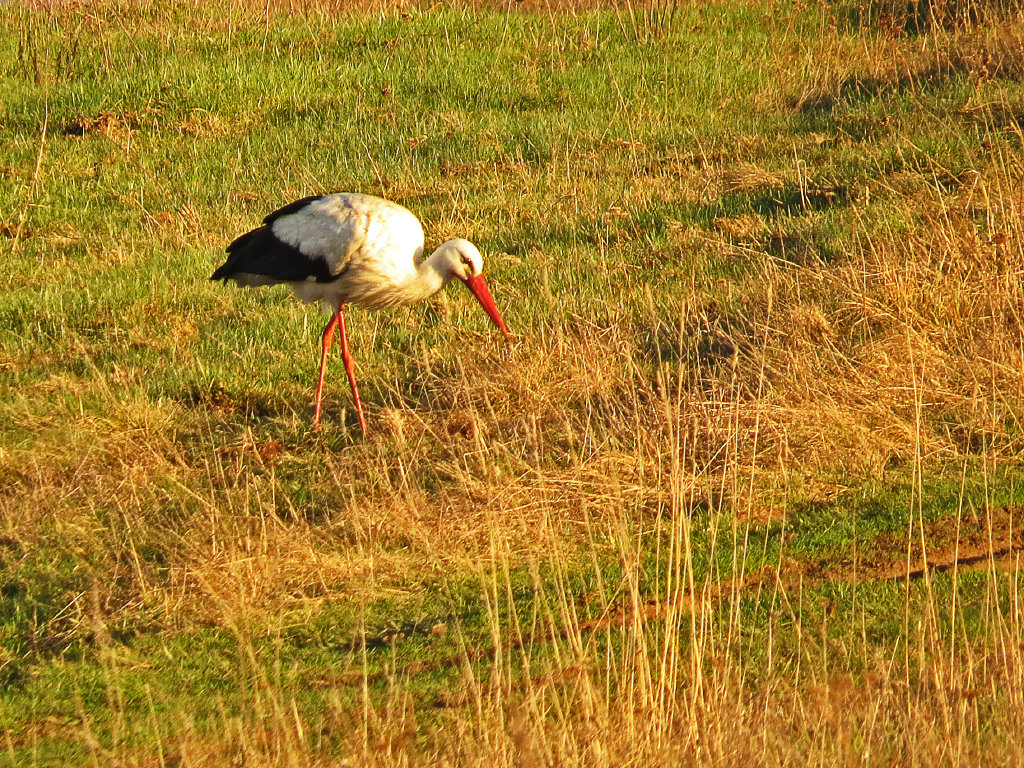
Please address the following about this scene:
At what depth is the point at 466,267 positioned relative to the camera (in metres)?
6.73

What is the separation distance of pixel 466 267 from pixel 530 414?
3.65 feet

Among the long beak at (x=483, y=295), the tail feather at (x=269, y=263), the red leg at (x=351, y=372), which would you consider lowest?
the red leg at (x=351, y=372)

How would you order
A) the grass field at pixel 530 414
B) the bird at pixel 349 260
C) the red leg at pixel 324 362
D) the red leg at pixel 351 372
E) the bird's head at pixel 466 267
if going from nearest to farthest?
the grass field at pixel 530 414, the red leg at pixel 351 372, the red leg at pixel 324 362, the bird at pixel 349 260, the bird's head at pixel 466 267

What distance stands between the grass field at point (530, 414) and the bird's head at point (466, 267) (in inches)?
9.9

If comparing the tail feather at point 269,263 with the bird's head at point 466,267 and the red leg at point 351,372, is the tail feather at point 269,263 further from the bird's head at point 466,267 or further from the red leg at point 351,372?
the bird's head at point 466,267

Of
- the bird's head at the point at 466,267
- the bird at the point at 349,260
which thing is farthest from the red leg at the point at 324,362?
the bird's head at the point at 466,267

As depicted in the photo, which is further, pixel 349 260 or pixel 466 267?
pixel 466 267

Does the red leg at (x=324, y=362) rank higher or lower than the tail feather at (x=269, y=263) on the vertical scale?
lower

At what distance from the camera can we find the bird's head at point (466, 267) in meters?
6.69

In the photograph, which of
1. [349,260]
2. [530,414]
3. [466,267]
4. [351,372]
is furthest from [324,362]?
[530,414]

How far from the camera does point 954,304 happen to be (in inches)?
255

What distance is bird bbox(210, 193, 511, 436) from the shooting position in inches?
259

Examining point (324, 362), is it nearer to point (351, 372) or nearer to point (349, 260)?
point (351, 372)

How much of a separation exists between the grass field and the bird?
13.6 inches
